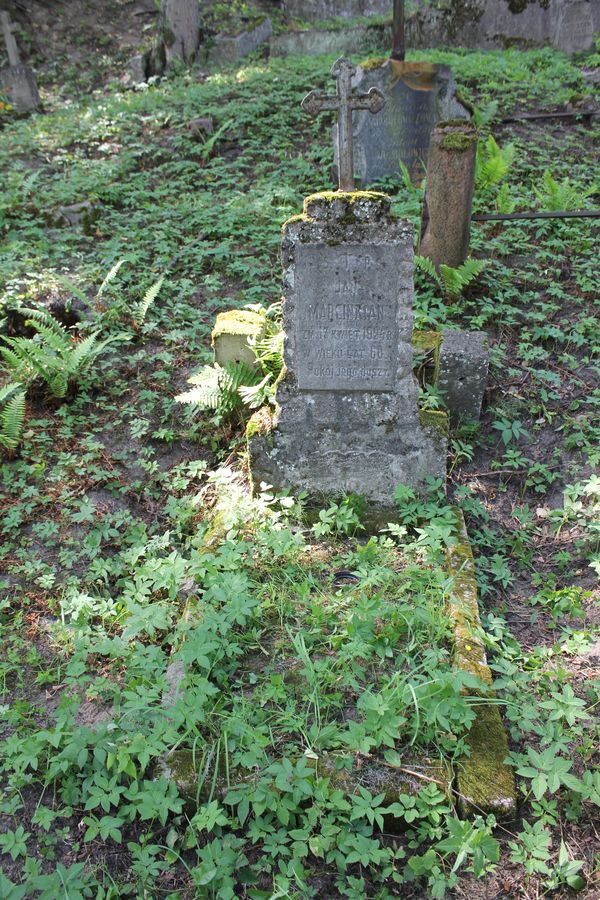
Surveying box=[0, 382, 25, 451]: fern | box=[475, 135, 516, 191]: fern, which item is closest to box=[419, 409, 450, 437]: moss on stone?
box=[0, 382, 25, 451]: fern

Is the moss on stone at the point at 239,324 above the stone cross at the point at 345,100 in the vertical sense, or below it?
below

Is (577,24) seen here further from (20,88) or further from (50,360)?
(50,360)

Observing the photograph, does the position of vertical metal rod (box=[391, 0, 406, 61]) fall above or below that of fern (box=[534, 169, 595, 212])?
above

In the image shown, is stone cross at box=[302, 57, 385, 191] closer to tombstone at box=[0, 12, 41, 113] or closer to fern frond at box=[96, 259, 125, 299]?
fern frond at box=[96, 259, 125, 299]

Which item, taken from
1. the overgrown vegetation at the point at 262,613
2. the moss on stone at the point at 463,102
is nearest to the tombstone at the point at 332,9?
the moss on stone at the point at 463,102

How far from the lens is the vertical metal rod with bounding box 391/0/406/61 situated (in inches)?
345

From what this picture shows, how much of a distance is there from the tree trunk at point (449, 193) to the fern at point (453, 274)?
141 mm

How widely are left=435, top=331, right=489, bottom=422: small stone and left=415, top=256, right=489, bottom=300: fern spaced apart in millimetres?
988

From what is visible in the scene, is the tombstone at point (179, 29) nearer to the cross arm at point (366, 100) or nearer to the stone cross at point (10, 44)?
the stone cross at point (10, 44)

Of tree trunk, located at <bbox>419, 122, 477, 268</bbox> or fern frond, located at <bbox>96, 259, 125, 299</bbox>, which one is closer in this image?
tree trunk, located at <bbox>419, 122, 477, 268</bbox>

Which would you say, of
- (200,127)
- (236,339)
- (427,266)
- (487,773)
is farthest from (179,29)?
(487,773)

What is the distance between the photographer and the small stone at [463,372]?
15.5 feet

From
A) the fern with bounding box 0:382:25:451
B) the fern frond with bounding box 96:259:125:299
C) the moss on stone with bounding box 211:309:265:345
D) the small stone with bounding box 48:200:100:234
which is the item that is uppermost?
the small stone with bounding box 48:200:100:234

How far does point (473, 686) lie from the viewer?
2734 mm
